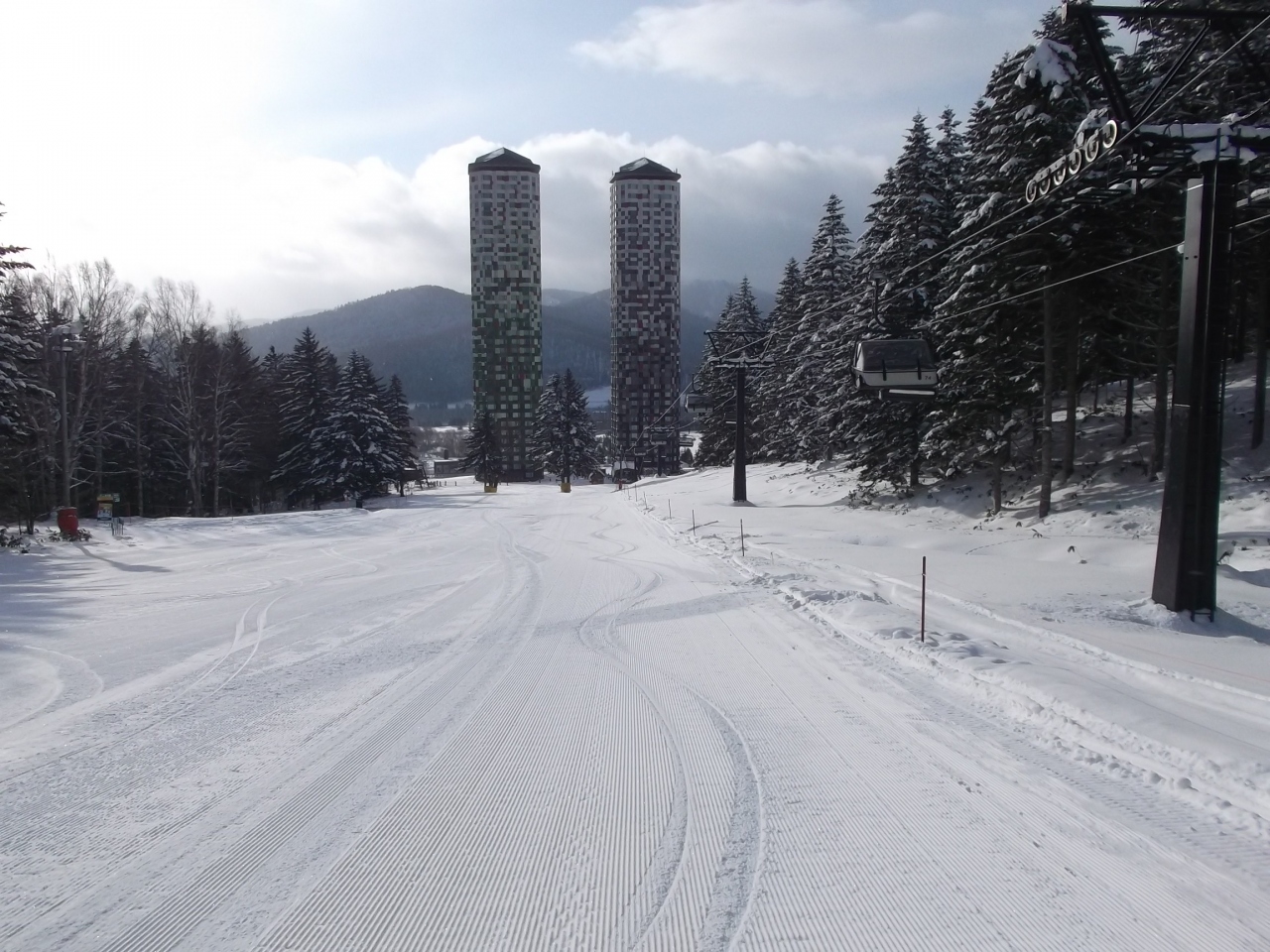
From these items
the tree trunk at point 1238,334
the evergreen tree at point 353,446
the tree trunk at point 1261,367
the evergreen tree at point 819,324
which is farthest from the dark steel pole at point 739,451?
the evergreen tree at point 353,446

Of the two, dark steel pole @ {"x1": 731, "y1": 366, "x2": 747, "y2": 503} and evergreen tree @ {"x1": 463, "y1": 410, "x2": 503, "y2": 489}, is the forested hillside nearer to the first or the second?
dark steel pole @ {"x1": 731, "y1": 366, "x2": 747, "y2": 503}

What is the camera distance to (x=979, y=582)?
535 inches

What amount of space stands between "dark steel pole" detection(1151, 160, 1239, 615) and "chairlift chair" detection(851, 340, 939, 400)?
9296mm

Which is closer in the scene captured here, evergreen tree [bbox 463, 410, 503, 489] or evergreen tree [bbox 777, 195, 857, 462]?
evergreen tree [bbox 777, 195, 857, 462]

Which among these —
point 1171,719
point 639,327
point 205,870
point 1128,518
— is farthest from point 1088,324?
point 639,327

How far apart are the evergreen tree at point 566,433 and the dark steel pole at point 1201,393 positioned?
7195 cm

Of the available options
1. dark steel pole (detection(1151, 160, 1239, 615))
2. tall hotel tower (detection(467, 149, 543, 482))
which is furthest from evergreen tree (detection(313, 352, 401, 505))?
tall hotel tower (detection(467, 149, 543, 482))

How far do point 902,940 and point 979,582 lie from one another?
37.4 ft

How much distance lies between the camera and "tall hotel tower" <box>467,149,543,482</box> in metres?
109

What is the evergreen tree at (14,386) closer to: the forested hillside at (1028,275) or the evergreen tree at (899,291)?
the forested hillside at (1028,275)

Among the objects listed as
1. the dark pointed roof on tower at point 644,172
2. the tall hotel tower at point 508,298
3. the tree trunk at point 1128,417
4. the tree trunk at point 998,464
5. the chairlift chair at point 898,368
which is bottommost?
the tree trunk at point 998,464

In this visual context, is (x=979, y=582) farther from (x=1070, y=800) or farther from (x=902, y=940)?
(x=902, y=940)

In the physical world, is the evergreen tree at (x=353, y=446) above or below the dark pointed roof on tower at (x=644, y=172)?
below

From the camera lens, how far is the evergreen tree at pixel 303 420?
2009 inches
